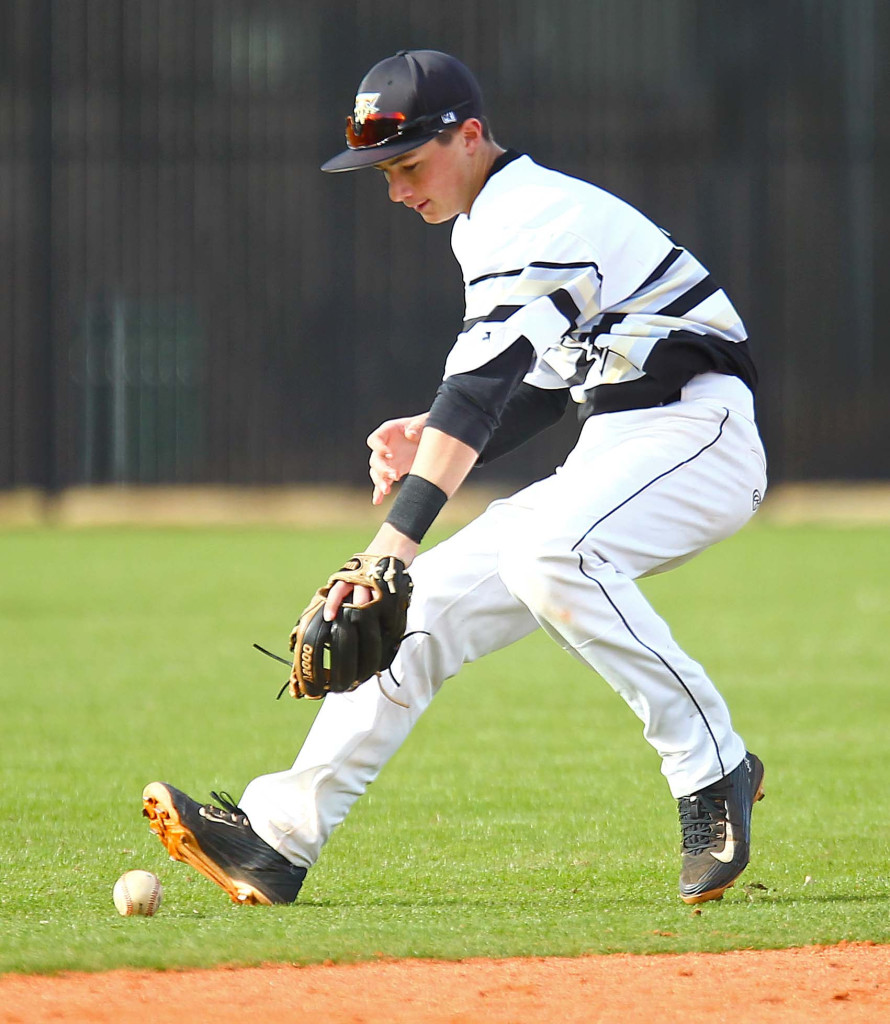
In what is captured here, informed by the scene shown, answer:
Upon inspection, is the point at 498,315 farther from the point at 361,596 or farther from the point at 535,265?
the point at 361,596

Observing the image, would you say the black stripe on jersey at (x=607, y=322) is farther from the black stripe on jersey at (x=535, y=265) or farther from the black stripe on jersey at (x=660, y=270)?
the black stripe on jersey at (x=535, y=265)

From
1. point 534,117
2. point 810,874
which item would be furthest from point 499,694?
point 534,117

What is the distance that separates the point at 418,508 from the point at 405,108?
0.90 meters

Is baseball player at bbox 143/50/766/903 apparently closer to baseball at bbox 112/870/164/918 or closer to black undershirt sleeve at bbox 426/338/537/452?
black undershirt sleeve at bbox 426/338/537/452

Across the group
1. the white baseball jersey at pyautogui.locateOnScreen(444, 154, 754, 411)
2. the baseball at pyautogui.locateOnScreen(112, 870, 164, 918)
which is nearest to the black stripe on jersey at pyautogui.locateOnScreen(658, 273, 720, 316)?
the white baseball jersey at pyautogui.locateOnScreen(444, 154, 754, 411)

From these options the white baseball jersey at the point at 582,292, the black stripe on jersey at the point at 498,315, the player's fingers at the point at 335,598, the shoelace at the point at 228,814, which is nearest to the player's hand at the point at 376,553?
the player's fingers at the point at 335,598

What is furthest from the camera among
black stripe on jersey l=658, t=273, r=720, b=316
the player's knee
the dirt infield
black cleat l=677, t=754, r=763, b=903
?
black stripe on jersey l=658, t=273, r=720, b=316

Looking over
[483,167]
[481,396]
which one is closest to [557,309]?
[481,396]

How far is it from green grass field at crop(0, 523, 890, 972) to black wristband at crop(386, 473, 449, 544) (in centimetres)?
85

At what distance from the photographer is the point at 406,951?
3.27 meters

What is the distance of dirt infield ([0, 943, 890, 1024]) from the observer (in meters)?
2.88

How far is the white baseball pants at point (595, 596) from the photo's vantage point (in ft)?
12.0

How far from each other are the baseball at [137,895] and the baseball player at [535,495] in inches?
6.1

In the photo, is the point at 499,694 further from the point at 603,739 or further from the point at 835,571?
the point at 835,571
